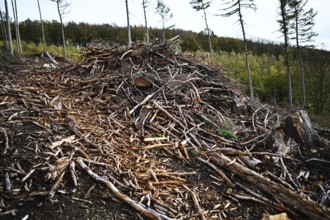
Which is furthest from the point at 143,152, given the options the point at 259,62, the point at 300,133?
the point at 259,62

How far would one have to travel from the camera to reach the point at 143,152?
367cm

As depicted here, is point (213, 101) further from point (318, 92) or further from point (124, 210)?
point (318, 92)

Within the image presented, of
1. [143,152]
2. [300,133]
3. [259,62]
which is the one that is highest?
[259,62]

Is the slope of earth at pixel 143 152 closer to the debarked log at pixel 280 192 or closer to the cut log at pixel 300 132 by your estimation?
the debarked log at pixel 280 192

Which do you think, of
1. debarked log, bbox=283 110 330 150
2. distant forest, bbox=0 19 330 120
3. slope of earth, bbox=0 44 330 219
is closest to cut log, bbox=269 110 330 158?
debarked log, bbox=283 110 330 150

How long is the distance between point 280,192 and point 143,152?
1.70 metres

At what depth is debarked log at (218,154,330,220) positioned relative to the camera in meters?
3.06

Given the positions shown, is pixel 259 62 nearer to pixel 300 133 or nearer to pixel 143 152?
pixel 300 133

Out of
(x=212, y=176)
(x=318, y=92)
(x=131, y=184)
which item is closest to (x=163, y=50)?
(x=212, y=176)

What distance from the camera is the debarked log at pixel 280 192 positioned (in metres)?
3.06

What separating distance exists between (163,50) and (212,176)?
12.4 ft

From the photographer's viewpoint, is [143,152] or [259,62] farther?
[259,62]

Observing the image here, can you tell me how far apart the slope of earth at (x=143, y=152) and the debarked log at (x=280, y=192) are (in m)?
0.01

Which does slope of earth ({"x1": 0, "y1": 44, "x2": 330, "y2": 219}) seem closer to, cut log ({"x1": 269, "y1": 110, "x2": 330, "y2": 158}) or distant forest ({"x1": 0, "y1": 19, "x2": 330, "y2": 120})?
cut log ({"x1": 269, "y1": 110, "x2": 330, "y2": 158})
